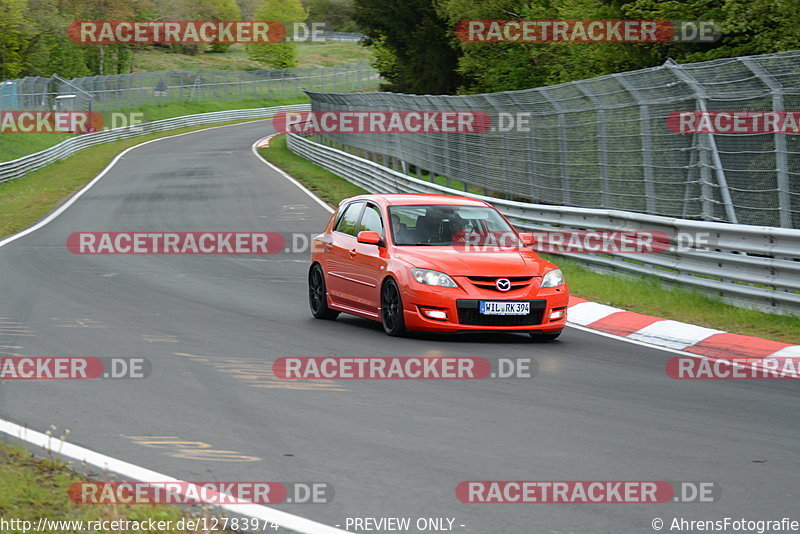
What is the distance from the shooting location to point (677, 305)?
13.3m

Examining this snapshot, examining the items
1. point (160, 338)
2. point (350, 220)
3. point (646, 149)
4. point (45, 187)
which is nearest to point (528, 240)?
point (350, 220)

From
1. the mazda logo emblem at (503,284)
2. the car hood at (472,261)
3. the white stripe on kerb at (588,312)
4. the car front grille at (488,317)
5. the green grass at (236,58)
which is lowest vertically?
the white stripe on kerb at (588,312)

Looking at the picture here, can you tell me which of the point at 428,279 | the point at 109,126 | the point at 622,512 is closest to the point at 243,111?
the point at 109,126

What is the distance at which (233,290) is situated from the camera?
15602mm

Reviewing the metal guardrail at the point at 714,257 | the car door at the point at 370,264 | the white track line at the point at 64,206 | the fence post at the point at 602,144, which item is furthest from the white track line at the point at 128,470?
the white track line at the point at 64,206

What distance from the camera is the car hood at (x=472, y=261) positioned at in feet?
36.4

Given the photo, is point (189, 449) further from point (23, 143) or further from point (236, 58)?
point (236, 58)

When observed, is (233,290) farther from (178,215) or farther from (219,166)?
(219,166)

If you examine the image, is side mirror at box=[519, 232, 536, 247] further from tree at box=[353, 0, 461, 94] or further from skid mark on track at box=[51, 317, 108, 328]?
tree at box=[353, 0, 461, 94]

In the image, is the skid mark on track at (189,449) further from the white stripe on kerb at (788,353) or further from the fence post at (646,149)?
the fence post at (646,149)

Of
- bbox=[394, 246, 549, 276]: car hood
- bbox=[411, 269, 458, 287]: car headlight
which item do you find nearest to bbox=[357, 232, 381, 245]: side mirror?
bbox=[394, 246, 549, 276]: car hood

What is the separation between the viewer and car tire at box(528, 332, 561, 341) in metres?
11.4

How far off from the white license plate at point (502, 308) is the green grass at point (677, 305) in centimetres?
235

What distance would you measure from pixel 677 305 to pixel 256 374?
605 centimetres
